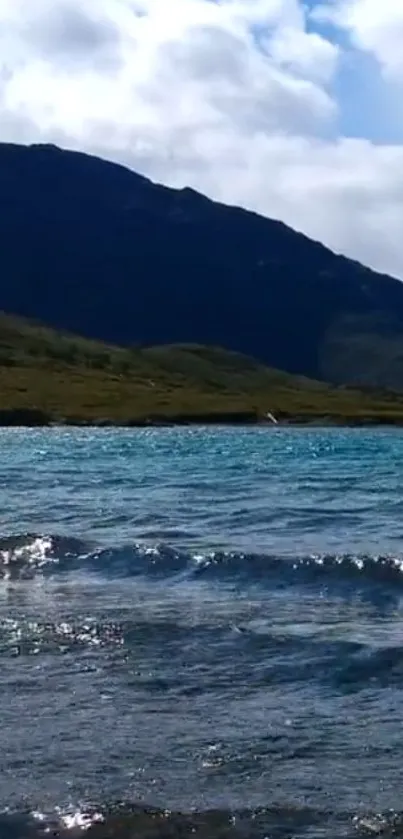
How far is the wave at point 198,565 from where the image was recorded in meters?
29.1

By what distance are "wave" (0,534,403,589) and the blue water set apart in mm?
80

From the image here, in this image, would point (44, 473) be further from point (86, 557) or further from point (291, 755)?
point (291, 755)

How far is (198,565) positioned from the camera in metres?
31.2

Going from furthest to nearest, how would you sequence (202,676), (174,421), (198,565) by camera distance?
(174,421) → (198,565) → (202,676)

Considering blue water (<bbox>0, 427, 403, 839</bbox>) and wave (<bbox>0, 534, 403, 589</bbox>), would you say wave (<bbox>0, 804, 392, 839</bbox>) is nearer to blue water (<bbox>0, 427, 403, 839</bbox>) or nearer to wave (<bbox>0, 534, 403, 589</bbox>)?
blue water (<bbox>0, 427, 403, 839</bbox>)

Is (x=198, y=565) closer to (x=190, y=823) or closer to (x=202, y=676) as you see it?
(x=202, y=676)

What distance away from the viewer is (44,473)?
7362 cm

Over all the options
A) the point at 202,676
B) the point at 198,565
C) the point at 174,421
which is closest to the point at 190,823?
the point at 202,676

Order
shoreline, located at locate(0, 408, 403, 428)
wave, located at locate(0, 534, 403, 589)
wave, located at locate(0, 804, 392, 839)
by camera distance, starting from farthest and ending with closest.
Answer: shoreline, located at locate(0, 408, 403, 428) < wave, located at locate(0, 534, 403, 589) < wave, located at locate(0, 804, 392, 839)

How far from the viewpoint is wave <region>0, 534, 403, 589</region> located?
29.1 metres

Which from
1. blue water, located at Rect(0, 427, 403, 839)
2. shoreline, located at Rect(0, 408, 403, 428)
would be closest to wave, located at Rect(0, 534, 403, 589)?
blue water, located at Rect(0, 427, 403, 839)

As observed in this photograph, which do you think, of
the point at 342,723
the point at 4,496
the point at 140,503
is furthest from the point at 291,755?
the point at 4,496

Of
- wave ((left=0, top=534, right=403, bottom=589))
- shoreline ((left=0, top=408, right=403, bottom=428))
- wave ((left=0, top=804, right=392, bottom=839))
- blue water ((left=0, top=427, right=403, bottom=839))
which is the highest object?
shoreline ((left=0, top=408, right=403, bottom=428))

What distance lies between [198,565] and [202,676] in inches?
475
